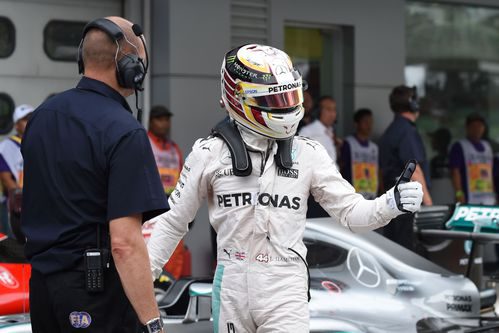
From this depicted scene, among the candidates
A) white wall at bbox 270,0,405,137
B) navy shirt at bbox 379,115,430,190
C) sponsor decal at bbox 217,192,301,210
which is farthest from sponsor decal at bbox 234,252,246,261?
white wall at bbox 270,0,405,137

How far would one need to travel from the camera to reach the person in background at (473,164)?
1217 cm

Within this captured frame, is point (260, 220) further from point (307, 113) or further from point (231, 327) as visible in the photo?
point (307, 113)

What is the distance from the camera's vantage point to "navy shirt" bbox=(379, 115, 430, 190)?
9102mm

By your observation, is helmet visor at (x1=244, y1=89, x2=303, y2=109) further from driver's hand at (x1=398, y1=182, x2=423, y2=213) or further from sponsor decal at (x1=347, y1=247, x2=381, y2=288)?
sponsor decal at (x1=347, y1=247, x2=381, y2=288)

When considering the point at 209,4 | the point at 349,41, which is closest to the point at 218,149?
the point at 209,4

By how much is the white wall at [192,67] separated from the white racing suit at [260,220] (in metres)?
5.84

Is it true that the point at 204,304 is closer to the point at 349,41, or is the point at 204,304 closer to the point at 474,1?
the point at 349,41

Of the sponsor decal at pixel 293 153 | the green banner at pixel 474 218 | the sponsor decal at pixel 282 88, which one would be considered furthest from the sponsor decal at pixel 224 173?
the green banner at pixel 474 218

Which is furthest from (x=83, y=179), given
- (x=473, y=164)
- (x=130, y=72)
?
(x=473, y=164)

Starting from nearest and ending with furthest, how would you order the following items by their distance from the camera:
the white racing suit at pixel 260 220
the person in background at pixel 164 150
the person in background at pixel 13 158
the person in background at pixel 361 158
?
the white racing suit at pixel 260 220 < the person in background at pixel 13 158 < the person in background at pixel 164 150 < the person in background at pixel 361 158

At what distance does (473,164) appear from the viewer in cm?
1221

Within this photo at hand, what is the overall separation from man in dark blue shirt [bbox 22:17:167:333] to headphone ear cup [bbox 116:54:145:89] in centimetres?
2

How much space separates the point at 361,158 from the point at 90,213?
25.7 ft

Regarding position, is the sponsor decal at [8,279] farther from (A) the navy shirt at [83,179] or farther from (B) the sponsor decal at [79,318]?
(B) the sponsor decal at [79,318]
